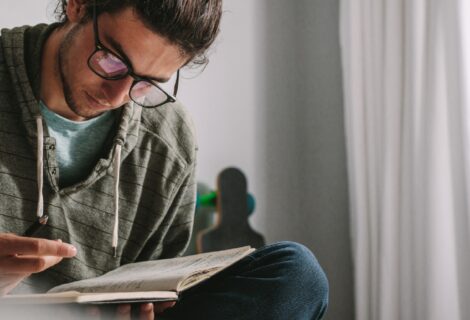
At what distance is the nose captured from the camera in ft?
3.44

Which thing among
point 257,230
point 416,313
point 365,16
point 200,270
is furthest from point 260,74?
point 200,270

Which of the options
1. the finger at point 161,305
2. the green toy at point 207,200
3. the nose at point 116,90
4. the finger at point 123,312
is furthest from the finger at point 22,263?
the green toy at point 207,200

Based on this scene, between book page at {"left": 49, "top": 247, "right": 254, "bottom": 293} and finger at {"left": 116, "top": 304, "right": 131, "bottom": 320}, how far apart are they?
Result: 0.03 meters

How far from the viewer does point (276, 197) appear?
7.48ft

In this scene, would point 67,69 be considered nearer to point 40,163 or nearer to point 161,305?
point 40,163

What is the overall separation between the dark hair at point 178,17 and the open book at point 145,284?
377 millimetres

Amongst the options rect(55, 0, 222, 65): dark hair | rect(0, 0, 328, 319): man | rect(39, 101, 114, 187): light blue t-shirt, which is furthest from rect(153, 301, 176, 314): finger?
rect(55, 0, 222, 65): dark hair

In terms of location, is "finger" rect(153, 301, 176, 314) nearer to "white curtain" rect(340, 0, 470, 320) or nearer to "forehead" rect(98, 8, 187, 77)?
"forehead" rect(98, 8, 187, 77)

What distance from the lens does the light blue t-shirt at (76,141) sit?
1.14 m

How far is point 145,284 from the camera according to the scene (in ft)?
2.81

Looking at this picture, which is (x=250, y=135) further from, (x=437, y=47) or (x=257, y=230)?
(x=437, y=47)

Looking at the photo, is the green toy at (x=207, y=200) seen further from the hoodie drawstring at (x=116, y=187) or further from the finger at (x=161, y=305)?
→ the finger at (x=161, y=305)

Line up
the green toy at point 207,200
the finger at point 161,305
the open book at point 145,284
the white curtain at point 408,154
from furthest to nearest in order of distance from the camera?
the green toy at point 207,200 → the white curtain at point 408,154 → the finger at point 161,305 → the open book at point 145,284

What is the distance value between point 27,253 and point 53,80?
45 cm
